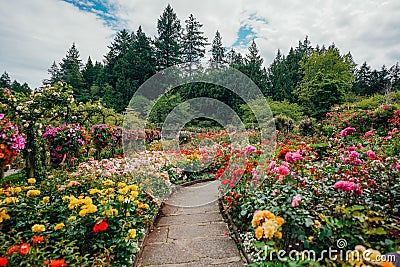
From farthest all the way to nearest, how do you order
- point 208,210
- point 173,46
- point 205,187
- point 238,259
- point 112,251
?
point 173,46
point 205,187
point 208,210
point 238,259
point 112,251

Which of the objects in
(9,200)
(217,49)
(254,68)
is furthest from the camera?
(217,49)

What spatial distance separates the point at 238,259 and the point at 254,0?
18.7ft

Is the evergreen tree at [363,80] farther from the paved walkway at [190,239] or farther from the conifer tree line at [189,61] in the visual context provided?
the paved walkway at [190,239]

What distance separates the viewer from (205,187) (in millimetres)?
4773

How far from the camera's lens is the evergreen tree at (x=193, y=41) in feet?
54.1

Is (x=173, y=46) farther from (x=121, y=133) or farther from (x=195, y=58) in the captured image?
(x=121, y=133)

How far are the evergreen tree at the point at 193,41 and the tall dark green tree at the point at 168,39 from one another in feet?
1.73

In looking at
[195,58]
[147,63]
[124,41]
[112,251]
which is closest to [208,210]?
[112,251]
